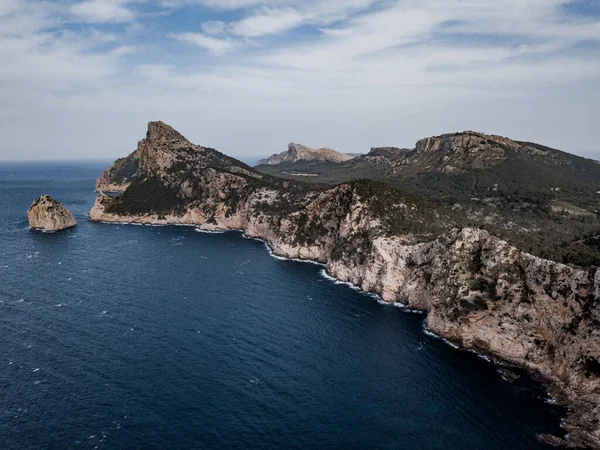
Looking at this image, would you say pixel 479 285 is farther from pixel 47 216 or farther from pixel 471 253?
pixel 47 216

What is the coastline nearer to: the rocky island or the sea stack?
the rocky island

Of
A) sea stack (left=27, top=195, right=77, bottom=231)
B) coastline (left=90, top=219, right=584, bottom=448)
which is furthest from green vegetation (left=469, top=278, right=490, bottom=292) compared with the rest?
sea stack (left=27, top=195, right=77, bottom=231)

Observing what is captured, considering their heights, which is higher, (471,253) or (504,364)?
(471,253)

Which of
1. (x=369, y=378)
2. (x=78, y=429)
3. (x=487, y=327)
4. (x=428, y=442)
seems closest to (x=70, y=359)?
(x=78, y=429)

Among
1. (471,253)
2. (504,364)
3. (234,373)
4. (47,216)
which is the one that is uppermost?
(471,253)

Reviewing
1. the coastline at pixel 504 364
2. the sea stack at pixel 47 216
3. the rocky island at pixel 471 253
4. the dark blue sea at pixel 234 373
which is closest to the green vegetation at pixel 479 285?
the rocky island at pixel 471 253

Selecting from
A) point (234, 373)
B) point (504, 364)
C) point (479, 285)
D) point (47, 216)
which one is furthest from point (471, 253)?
point (47, 216)

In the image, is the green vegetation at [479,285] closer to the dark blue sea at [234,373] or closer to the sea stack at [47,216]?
the dark blue sea at [234,373]
